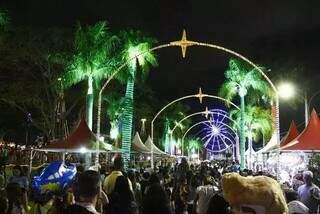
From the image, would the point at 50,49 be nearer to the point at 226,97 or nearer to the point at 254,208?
the point at 226,97

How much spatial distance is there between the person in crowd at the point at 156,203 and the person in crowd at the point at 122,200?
10.4 inches

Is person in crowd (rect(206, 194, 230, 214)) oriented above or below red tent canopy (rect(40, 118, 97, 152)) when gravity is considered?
below

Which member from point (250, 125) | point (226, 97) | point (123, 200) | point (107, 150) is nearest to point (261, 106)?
point (250, 125)

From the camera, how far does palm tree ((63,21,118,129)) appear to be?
3316 cm

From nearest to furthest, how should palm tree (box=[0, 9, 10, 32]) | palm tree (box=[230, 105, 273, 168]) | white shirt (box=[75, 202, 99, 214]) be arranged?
1. white shirt (box=[75, 202, 99, 214])
2. palm tree (box=[0, 9, 10, 32])
3. palm tree (box=[230, 105, 273, 168])

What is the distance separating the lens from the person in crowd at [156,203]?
955cm

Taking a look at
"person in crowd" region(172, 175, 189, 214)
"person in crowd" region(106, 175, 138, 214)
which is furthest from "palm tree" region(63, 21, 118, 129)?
"person in crowd" region(106, 175, 138, 214)

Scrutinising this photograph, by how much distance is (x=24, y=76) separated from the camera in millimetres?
39719

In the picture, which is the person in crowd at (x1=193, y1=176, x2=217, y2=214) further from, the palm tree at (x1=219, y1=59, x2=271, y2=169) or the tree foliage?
the tree foliage

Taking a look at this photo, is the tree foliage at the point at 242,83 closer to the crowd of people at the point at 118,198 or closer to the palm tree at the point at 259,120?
the palm tree at the point at 259,120

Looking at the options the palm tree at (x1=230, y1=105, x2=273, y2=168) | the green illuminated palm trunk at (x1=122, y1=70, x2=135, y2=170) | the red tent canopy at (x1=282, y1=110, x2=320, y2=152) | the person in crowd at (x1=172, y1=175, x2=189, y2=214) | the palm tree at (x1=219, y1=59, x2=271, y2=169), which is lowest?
the person in crowd at (x1=172, y1=175, x2=189, y2=214)

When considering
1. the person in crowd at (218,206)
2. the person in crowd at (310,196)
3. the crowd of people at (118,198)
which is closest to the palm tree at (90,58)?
the crowd of people at (118,198)

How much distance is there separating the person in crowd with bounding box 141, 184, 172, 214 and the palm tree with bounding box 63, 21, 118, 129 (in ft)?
76.9

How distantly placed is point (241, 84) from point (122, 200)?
128ft
